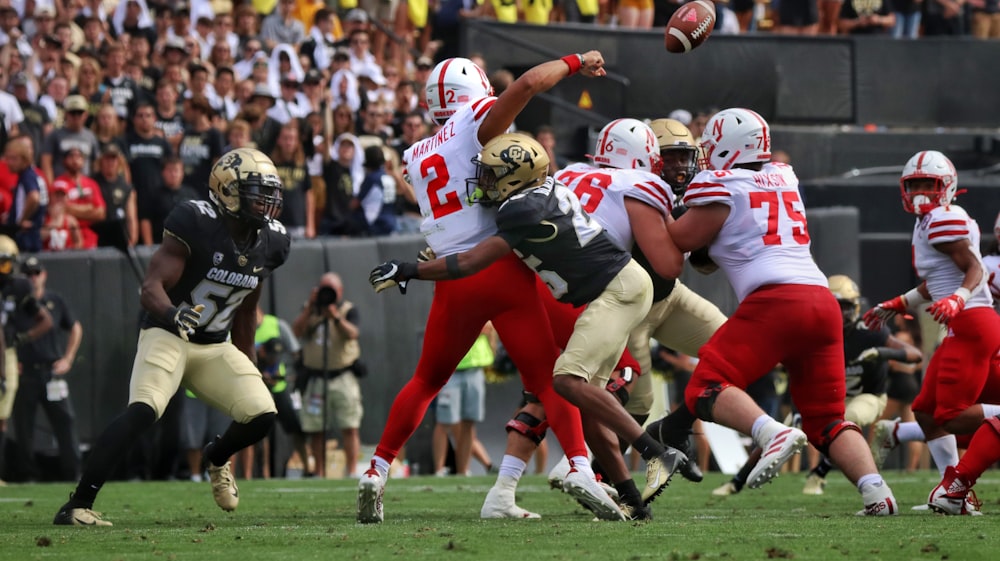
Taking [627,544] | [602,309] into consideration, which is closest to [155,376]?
[602,309]

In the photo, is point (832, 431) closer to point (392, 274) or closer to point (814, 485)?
point (392, 274)

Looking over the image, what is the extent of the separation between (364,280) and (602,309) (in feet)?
23.7

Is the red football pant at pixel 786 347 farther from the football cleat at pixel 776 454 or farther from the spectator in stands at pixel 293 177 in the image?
the spectator in stands at pixel 293 177

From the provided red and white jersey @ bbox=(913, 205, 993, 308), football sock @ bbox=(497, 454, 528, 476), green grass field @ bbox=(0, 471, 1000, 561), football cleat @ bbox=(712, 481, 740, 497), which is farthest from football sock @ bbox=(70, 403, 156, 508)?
football cleat @ bbox=(712, 481, 740, 497)

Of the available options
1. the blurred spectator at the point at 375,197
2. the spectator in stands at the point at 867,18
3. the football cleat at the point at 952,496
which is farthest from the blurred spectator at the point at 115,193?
the spectator in stands at the point at 867,18

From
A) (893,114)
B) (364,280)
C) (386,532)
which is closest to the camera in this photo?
(386,532)

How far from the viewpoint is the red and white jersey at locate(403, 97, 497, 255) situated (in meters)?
7.55

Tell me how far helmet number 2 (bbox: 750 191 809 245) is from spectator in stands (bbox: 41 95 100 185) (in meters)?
7.64

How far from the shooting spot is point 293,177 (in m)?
14.2

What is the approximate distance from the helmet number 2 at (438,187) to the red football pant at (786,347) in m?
1.29

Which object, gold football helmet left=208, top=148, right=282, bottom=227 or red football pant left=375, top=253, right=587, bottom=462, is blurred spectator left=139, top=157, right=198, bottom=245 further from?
red football pant left=375, top=253, right=587, bottom=462

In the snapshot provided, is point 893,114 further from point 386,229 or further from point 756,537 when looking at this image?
point 756,537

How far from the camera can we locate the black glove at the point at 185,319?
7.13 metres

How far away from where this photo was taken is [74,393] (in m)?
13.1
